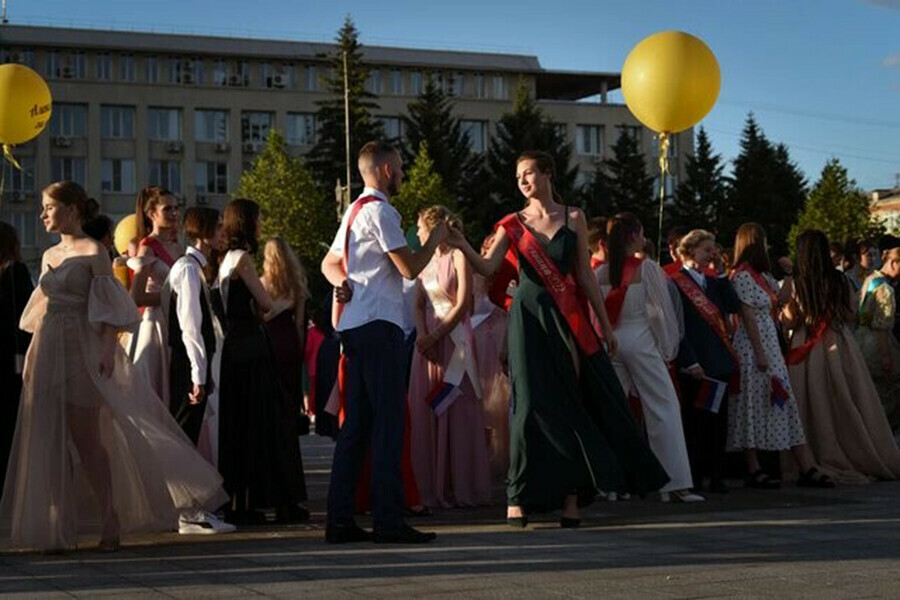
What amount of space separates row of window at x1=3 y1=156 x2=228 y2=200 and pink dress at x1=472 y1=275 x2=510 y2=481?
88.3 metres

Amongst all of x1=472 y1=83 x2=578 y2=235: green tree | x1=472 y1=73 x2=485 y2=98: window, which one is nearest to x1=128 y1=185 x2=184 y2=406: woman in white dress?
x1=472 y1=83 x2=578 y2=235: green tree

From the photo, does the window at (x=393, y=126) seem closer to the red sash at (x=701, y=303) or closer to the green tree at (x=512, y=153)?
the green tree at (x=512, y=153)

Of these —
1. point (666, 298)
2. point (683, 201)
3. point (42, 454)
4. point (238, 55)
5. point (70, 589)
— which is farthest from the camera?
point (238, 55)

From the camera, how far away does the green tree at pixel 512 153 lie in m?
81.9

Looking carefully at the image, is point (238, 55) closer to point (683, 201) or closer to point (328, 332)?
point (683, 201)

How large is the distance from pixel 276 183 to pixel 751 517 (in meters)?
62.4

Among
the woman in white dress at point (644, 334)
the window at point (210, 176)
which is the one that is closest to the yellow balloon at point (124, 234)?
the woman in white dress at point (644, 334)

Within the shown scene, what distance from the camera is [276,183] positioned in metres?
71.1

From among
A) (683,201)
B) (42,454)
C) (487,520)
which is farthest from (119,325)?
(683,201)

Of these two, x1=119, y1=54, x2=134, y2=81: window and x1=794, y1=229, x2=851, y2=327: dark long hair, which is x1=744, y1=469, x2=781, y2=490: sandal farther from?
x1=119, y1=54, x2=134, y2=81: window

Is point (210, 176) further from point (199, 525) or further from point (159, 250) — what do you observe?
point (199, 525)

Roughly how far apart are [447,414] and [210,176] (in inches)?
3644

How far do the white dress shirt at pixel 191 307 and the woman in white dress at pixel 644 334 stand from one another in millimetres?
3055

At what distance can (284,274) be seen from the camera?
11.0m
